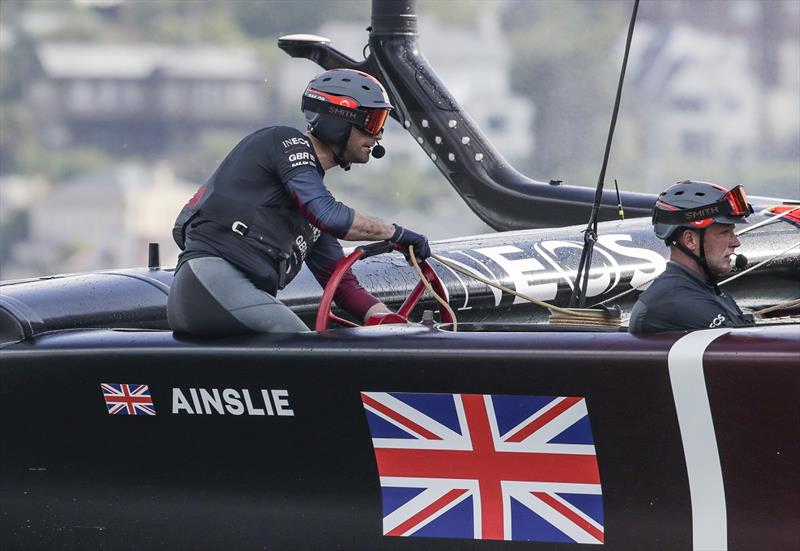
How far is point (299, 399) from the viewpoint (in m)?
3.91

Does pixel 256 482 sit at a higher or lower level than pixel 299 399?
lower

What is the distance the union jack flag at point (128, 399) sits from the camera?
4.09 meters

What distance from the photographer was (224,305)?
4129 mm

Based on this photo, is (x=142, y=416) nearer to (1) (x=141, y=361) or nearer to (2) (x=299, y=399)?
(1) (x=141, y=361)

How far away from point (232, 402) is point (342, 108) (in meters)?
0.84

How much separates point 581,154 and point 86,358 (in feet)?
70.9

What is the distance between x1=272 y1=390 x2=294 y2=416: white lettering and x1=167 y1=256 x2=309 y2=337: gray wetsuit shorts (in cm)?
24

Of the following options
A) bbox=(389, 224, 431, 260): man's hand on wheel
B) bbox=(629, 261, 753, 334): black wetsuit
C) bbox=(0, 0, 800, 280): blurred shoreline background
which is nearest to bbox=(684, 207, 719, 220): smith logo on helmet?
bbox=(629, 261, 753, 334): black wetsuit

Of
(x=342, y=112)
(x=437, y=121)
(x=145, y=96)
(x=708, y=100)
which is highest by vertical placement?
(x=342, y=112)

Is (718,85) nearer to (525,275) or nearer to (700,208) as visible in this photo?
(525,275)

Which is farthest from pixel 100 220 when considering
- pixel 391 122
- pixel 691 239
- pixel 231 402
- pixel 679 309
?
pixel 679 309

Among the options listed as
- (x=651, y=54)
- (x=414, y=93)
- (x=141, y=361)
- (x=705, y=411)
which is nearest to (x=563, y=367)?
(x=705, y=411)

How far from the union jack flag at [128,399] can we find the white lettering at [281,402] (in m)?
0.36

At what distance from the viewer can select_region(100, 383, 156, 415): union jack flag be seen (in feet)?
13.4
